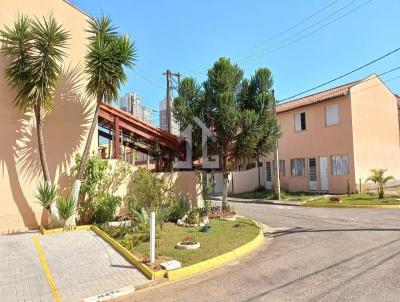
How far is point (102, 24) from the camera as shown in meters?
11.7

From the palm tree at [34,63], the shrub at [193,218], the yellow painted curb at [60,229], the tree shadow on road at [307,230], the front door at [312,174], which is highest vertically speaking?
the palm tree at [34,63]

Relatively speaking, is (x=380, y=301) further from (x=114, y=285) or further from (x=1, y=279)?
(x=1, y=279)

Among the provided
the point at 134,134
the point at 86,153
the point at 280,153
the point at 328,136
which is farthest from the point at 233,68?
the point at 280,153

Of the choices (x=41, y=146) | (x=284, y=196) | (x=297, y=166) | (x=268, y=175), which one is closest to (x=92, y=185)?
(x=41, y=146)

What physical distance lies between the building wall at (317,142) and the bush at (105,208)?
1618cm

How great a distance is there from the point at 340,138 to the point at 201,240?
16.5 m

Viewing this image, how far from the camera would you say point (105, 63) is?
36.7 ft

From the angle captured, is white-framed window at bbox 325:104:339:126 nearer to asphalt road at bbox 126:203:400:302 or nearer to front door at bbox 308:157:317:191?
front door at bbox 308:157:317:191

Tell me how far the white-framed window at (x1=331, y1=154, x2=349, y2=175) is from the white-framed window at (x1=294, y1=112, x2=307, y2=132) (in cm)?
342

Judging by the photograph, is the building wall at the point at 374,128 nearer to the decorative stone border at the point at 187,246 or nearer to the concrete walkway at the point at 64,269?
the decorative stone border at the point at 187,246

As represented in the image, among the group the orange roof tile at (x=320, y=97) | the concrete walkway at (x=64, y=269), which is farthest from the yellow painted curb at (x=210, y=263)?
the orange roof tile at (x=320, y=97)

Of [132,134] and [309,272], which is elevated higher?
[132,134]

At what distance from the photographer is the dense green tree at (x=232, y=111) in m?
13.9

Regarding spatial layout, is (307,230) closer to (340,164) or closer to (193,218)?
(193,218)
